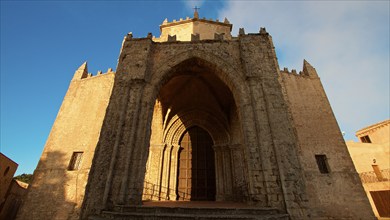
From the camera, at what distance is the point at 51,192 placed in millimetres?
9484

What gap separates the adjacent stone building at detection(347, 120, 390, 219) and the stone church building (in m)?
7.36

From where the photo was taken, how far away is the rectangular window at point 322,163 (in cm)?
1008

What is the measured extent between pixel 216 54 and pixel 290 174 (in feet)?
17.8

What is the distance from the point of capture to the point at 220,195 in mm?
9797

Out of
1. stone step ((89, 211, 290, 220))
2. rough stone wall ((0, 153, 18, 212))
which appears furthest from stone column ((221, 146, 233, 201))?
rough stone wall ((0, 153, 18, 212))

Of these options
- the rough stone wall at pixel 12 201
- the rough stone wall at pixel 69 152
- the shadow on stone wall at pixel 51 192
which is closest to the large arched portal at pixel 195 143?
the rough stone wall at pixel 69 152

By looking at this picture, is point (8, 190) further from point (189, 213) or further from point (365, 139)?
point (365, 139)

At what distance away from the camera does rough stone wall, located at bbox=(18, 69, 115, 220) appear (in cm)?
916

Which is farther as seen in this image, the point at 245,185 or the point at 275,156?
the point at 245,185

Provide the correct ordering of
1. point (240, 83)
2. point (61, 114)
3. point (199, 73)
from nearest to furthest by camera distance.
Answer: point (240, 83), point (199, 73), point (61, 114)

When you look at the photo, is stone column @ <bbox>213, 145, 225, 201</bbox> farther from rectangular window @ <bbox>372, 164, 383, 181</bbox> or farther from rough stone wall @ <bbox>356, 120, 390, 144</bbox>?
rough stone wall @ <bbox>356, 120, 390, 144</bbox>

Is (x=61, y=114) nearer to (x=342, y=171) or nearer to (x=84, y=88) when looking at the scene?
(x=84, y=88)

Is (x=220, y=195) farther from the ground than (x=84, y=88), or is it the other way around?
(x=84, y=88)

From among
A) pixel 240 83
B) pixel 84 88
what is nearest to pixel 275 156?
pixel 240 83
